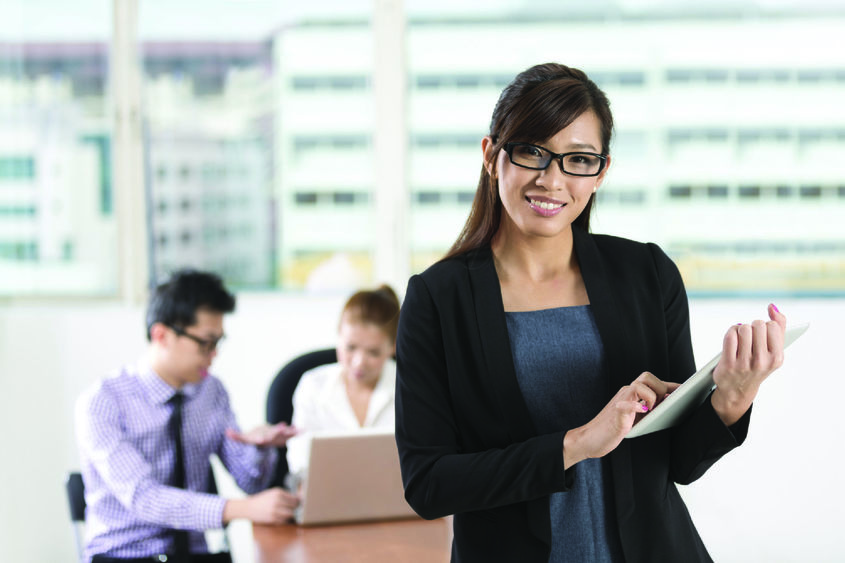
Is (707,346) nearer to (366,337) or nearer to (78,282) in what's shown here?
(366,337)

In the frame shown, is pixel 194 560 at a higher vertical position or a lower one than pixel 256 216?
lower

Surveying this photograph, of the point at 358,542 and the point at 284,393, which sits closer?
the point at 358,542

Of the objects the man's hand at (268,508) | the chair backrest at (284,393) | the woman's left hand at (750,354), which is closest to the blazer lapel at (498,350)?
the woman's left hand at (750,354)

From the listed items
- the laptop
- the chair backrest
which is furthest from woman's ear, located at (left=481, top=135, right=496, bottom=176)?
the chair backrest

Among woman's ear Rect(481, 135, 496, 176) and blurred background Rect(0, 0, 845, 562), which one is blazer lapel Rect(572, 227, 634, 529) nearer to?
woman's ear Rect(481, 135, 496, 176)

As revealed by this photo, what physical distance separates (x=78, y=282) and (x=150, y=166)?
2.22 feet

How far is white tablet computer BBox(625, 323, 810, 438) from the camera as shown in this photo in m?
1.10

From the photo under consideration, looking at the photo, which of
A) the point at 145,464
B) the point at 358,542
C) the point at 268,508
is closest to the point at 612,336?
the point at 358,542

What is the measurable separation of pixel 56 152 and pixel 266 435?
2611mm

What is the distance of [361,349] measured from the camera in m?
2.76

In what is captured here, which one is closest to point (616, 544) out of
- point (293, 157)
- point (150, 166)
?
point (293, 157)

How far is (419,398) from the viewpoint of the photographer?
1.24m

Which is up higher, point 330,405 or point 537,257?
point 537,257

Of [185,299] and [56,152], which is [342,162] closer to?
[56,152]
